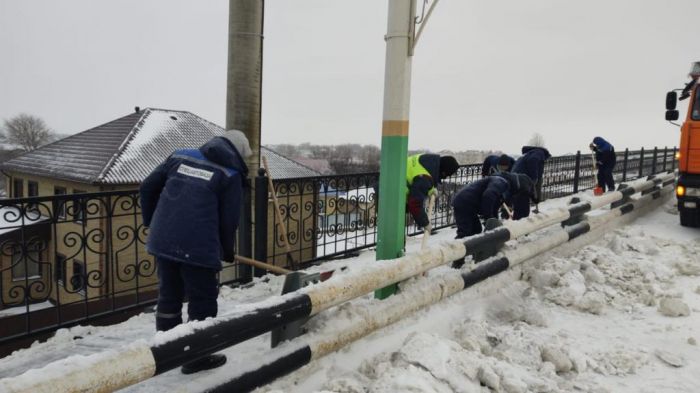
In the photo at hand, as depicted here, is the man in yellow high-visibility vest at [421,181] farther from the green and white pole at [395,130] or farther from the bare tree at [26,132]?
the bare tree at [26,132]

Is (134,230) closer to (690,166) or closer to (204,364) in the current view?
(204,364)

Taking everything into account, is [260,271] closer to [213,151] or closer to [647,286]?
[213,151]

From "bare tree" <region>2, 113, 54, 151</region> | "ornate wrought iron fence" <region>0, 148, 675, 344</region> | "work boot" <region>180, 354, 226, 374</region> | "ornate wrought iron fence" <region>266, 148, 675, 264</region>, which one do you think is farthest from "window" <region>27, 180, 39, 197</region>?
"bare tree" <region>2, 113, 54, 151</region>

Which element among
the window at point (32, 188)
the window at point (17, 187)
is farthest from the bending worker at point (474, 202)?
the window at point (17, 187)

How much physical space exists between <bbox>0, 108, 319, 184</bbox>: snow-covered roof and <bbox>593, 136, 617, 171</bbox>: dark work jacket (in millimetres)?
17393

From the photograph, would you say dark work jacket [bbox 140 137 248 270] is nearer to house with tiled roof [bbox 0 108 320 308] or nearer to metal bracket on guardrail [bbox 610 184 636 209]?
metal bracket on guardrail [bbox 610 184 636 209]

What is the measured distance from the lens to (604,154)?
11.6m

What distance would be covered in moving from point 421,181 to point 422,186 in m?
0.05

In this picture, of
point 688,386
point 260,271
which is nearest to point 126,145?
point 260,271

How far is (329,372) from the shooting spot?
2.80 m

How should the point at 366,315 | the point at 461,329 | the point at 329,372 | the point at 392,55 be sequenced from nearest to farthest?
1. the point at 329,372
2. the point at 366,315
3. the point at 461,329
4. the point at 392,55

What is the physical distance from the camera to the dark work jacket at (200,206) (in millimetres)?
3168

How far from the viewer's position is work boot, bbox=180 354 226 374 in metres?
2.82

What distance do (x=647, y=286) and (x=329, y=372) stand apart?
3428 millimetres
